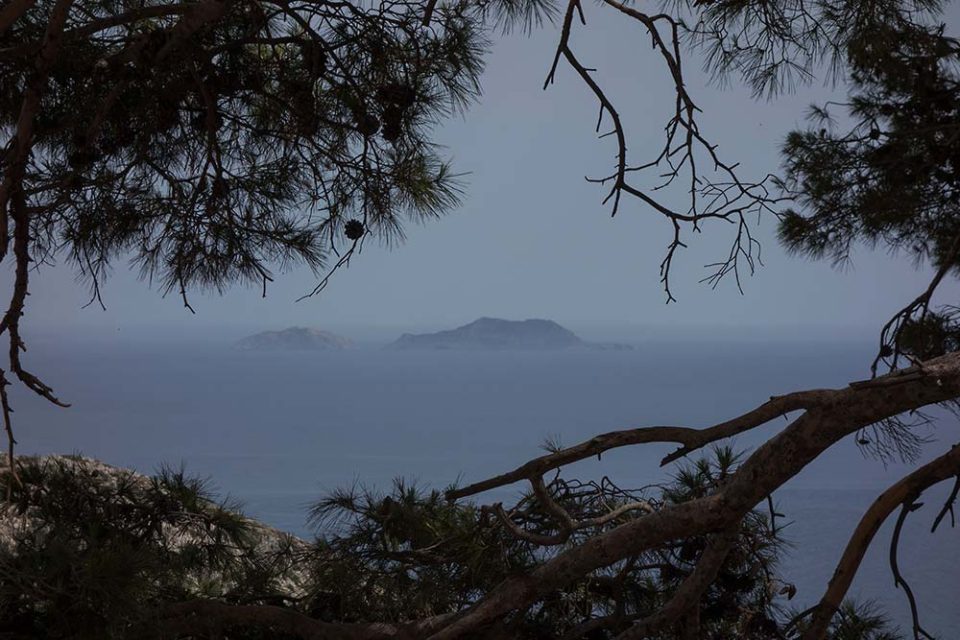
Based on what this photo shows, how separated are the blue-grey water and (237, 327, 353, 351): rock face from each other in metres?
0.30

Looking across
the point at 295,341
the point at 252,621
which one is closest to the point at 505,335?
the point at 295,341

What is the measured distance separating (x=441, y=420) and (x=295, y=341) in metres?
2.32

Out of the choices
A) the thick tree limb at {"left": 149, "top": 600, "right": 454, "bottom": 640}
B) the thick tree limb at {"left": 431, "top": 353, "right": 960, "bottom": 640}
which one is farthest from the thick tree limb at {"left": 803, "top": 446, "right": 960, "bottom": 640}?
the thick tree limb at {"left": 149, "top": 600, "right": 454, "bottom": 640}

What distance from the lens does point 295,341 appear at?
884 centimetres

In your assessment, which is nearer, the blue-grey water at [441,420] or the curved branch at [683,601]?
the curved branch at [683,601]

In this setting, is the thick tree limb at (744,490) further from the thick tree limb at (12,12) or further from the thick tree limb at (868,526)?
the thick tree limb at (12,12)

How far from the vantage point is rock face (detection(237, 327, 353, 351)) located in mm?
8852

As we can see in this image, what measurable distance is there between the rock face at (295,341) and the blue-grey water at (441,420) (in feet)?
0.99

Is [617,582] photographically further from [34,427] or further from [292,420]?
[34,427]

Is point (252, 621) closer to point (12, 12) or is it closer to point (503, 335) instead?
point (12, 12)

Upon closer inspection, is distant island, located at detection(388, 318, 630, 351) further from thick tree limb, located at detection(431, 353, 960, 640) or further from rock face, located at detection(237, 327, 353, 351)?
thick tree limb, located at detection(431, 353, 960, 640)

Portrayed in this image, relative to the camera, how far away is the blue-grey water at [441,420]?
4.75 metres

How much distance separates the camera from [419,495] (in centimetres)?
165

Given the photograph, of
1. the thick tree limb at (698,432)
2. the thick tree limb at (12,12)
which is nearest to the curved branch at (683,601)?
the thick tree limb at (698,432)
